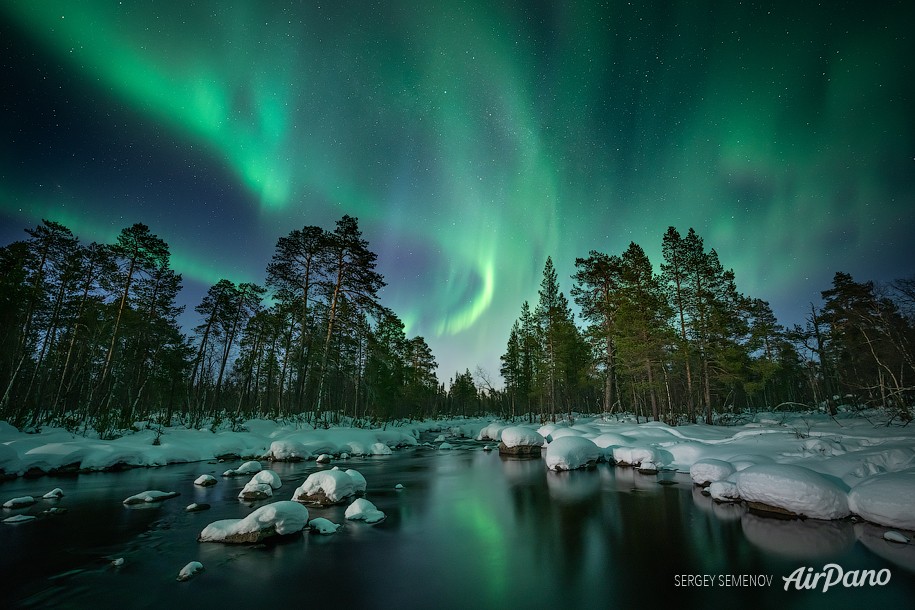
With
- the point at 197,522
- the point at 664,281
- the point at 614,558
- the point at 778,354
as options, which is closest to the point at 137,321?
the point at 197,522

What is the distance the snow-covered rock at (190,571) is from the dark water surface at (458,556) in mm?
112

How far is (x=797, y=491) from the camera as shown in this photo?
27.4 feet

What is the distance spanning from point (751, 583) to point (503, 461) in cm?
1565

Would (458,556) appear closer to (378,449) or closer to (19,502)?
(19,502)

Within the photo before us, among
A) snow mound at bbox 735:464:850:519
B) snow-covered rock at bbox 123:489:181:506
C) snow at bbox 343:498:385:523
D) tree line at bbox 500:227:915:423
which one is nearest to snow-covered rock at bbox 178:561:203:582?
snow at bbox 343:498:385:523

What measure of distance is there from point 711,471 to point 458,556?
9877 millimetres

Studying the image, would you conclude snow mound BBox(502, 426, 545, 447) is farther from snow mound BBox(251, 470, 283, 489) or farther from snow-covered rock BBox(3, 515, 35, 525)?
snow-covered rock BBox(3, 515, 35, 525)

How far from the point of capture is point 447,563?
684 cm

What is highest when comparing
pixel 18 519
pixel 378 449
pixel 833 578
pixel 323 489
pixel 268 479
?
pixel 833 578

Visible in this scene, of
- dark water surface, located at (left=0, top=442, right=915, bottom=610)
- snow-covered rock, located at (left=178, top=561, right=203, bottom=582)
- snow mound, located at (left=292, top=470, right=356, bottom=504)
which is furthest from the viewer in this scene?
snow mound, located at (left=292, top=470, right=356, bottom=504)

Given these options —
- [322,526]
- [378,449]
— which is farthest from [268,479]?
[378,449]

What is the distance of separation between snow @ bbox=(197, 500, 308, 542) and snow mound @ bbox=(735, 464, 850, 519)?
1140cm

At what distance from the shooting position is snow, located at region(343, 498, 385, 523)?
9219 millimetres

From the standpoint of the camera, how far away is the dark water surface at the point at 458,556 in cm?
529
